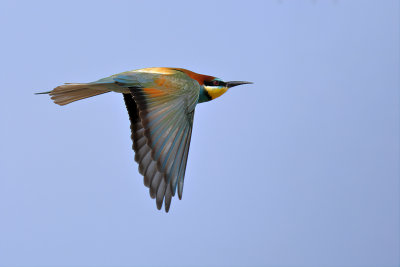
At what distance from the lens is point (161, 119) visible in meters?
1.86

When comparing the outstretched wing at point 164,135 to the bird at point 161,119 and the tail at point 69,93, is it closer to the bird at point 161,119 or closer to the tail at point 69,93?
the bird at point 161,119

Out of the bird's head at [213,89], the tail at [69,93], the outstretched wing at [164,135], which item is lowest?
the outstretched wing at [164,135]

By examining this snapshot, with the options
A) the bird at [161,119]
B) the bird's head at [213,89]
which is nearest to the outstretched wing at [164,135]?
the bird at [161,119]

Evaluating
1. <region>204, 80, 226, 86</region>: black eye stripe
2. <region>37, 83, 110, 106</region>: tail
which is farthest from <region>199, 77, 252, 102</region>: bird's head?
<region>37, 83, 110, 106</region>: tail

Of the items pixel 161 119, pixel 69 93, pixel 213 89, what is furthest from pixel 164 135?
pixel 69 93

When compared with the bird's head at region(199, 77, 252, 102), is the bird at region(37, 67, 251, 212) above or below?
below

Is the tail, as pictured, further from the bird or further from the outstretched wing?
the outstretched wing

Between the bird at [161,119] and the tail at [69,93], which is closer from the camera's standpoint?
the bird at [161,119]

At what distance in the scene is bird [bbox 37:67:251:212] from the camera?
1.84 meters

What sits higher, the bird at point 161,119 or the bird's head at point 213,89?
the bird's head at point 213,89

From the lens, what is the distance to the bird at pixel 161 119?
1.84m

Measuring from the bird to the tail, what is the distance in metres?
0.08

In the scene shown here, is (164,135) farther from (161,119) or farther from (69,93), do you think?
(69,93)

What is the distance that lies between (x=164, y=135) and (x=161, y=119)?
2.0 inches
